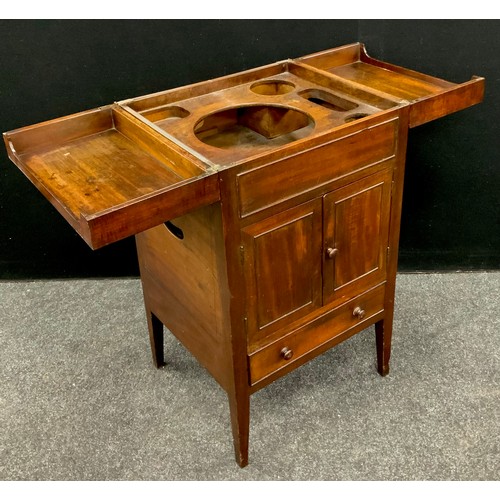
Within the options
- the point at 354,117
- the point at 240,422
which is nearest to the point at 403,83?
the point at 354,117

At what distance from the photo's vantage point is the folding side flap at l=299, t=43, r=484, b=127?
5.76ft

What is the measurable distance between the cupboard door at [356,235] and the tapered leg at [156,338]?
644 mm

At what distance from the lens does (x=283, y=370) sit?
190 centimetres

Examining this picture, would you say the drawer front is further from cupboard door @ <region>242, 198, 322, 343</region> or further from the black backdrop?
the black backdrop

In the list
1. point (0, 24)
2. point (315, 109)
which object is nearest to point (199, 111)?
point (315, 109)

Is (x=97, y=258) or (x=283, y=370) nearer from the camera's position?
(x=283, y=370)

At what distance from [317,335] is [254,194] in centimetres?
58

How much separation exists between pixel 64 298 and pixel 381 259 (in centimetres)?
140

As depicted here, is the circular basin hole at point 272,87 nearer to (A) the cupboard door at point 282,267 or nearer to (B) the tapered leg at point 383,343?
(A) the cupboard door at point 282,267

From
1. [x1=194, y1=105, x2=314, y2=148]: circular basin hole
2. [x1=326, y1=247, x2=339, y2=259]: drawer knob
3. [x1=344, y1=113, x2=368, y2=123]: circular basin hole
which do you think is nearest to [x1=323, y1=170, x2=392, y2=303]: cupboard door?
[x1=326, y1=247, x2=339, y2=259]: drawer knob

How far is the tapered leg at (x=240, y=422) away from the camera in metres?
1.85

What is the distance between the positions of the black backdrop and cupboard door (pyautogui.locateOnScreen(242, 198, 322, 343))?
86cm

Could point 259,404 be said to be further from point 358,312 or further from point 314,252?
point 314,252

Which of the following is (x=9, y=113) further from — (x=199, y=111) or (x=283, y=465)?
(x=283, y=465)
